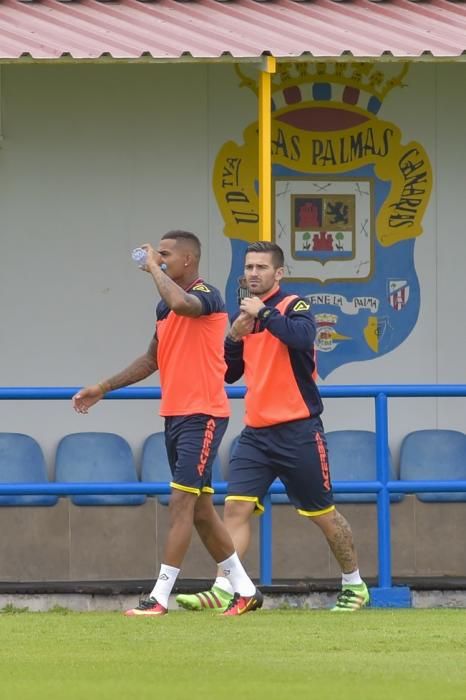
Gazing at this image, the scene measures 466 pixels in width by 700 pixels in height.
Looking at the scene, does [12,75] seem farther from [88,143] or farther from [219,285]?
[219,285]

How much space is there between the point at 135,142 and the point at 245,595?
3641 millimetres

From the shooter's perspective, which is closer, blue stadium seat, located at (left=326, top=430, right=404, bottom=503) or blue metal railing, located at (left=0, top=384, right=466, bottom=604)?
blue metal railing, located at (left=0, top=384, right=466, bottom=604)

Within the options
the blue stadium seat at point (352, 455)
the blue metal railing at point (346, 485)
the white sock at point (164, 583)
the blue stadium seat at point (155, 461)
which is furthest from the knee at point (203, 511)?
the blue stadium seat at point (352, 455)

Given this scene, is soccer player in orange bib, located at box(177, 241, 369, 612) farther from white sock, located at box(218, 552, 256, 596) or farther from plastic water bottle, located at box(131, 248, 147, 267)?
plastic water bottle, located at box(131, 248, 147, 267)

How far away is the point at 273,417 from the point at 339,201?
9.94 ft

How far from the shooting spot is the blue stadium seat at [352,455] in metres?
11.7

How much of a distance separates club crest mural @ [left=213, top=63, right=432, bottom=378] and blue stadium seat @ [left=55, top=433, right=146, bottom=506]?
1110mm

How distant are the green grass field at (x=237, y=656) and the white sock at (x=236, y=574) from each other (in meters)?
0.14

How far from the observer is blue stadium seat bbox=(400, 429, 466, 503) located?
1173 centimetres

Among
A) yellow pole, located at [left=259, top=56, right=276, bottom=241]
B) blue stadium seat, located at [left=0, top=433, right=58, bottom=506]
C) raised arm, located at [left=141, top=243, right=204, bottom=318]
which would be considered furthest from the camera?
blue stadium seat, located at [left=0, top=433, right=58, bottom=506]

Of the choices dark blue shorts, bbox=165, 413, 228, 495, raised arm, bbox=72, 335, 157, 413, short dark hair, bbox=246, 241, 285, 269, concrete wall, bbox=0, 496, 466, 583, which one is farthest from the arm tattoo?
concrete wall, bbox=0, 496, 466, 583

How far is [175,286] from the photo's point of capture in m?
8.84

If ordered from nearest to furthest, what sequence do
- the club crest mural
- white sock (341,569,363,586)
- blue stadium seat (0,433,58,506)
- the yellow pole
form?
white sock (341,569,363,586)
the yellow pole
blue stadium seat (0,433,58,506)
the club crest mural

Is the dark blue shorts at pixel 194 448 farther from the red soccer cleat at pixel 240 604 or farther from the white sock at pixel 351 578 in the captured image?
the white sock at pixel 351 578
